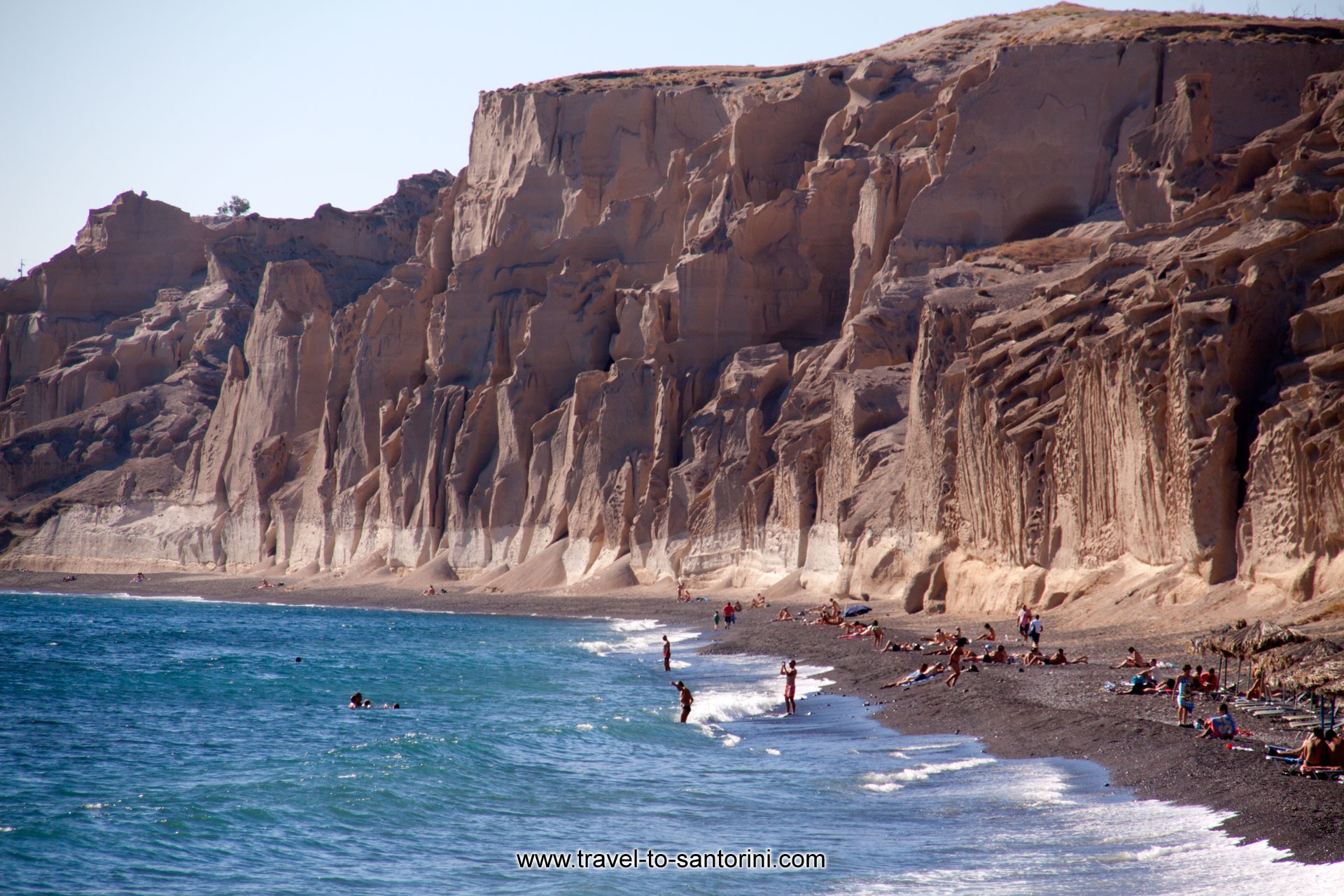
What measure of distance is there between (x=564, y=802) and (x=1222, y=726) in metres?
9.37

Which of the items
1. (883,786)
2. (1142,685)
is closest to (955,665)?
(1142,685)

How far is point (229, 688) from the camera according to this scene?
36.5 m

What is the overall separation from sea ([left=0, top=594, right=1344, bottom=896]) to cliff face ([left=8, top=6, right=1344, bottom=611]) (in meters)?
9.50

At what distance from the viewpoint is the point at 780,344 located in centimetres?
6256

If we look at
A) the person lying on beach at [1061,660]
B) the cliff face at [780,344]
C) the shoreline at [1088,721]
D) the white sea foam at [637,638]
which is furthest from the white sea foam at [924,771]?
the white sea foam at [637,638]

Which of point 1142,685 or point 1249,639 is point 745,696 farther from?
point 1249,639

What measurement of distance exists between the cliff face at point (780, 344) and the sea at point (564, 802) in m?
9.50

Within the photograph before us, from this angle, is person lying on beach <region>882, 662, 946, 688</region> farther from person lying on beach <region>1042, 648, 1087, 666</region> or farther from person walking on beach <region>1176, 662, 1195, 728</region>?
person walking on beach <region>1176, 662, 1195, 728</region>

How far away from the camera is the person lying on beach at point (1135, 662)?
23250 millimetres

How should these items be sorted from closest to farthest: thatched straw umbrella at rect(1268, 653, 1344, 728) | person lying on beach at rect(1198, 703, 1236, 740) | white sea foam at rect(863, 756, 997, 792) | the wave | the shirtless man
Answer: thatched straw umbrella at rect(1268, 653, 1344, 728) → person lying on beach at rect(1198, 703, 1236, 740) → white sea foam at rect(863, 756, 997, 792) → the shirtless man → the wave

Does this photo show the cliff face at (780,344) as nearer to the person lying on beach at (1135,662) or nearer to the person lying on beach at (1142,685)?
the person lying on beach at (1135,662)

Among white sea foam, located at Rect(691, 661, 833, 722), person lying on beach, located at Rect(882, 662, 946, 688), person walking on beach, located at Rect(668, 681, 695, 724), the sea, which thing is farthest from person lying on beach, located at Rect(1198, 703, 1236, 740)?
person walking on beach, located at Rect(668, 681, 695, 724)

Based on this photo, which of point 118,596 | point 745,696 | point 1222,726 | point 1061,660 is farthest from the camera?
point 118,596

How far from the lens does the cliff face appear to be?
2945cm
